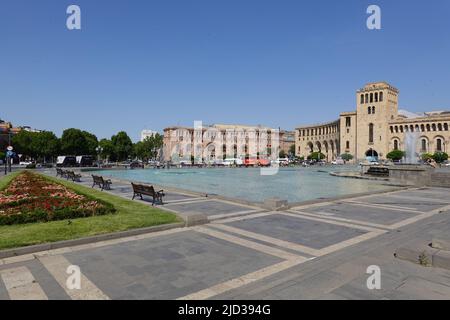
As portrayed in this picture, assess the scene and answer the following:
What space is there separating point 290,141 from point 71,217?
185721mm

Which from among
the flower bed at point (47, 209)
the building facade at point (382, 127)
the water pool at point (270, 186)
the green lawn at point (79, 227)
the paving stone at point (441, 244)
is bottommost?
the water pool at point (270, 186)

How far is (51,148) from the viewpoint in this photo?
75.0 metres

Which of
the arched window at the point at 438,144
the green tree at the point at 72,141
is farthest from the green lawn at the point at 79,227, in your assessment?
the arched window at the point at 438,144

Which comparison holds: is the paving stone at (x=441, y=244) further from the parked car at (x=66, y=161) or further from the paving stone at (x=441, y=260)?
the parked car at (x=66, y=161)

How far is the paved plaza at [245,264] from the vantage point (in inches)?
194

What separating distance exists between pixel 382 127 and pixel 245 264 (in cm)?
11064

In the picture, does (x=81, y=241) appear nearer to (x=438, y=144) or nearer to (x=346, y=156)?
(x=346, y=156)

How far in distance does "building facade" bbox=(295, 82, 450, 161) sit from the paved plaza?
313 feet

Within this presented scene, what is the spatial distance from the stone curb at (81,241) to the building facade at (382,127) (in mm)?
97355

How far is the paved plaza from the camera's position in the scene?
4.93m

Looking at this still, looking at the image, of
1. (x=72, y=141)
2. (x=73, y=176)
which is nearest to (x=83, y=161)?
(x=72, y=141)

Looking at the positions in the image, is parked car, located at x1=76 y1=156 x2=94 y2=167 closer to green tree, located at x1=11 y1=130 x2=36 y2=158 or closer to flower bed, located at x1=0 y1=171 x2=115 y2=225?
green tree, located at x1=11 y1=130 x2=36 y2=158

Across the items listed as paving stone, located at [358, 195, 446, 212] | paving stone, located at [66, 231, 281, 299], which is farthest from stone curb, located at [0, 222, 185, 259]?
paving stone, located at [358, 195, 446, 212]

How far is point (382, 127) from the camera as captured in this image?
103 m
